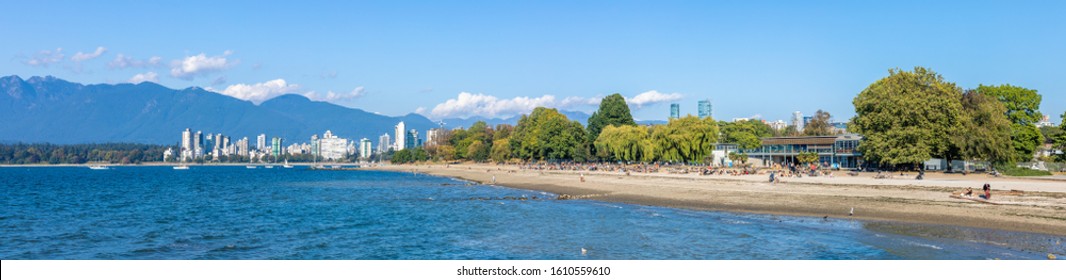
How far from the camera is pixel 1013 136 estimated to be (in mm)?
61812

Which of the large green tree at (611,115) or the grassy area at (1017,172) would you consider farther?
the large green tree at (611,115)

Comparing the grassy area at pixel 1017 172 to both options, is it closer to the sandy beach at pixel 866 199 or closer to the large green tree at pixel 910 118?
the large green tree at pixel 910 118

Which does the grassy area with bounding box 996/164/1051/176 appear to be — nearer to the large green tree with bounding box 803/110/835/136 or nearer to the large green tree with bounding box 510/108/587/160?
the large green tree with bounding box 803/110/835/136

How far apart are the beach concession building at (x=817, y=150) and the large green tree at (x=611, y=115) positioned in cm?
2829

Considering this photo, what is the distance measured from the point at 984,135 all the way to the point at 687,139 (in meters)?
33.2

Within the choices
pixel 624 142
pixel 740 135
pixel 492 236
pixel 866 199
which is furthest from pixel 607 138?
pixel 492 236

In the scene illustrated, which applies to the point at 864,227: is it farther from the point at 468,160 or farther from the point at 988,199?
the point at 468,160

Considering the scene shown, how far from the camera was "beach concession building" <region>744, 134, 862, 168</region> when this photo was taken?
74.3 metres

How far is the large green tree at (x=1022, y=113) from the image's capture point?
204 feet

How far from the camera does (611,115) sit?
11744cm

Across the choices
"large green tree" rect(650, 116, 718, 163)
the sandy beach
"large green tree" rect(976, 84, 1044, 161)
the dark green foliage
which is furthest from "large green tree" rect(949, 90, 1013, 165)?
the dark green foliage

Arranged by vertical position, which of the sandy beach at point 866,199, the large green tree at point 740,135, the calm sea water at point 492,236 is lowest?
the calm sea water at point 492,236

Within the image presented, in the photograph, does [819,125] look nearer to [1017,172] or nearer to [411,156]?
[1017,172]

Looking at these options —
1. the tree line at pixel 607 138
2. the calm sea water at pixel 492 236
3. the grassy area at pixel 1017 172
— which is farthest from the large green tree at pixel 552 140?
the calm sea water at pixel 492 236
